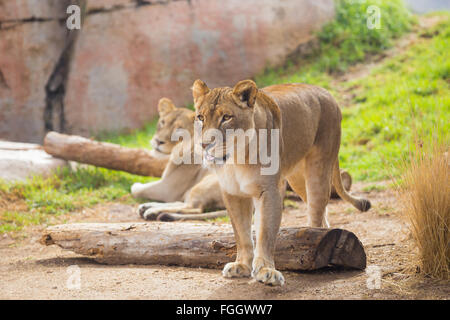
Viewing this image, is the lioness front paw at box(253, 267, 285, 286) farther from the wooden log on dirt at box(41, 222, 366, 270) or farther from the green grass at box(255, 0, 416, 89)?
the green grass at box(255, 0, 416, 89)

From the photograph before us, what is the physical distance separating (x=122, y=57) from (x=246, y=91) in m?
8.25

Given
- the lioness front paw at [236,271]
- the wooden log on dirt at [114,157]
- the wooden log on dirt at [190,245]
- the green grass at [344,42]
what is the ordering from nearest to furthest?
the lioness front paw at [236,271], the wooden log on dirt at [190,245], the wooden log on dirt at [114,157], the green grass at [344,42]

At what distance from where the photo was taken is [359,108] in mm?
9906

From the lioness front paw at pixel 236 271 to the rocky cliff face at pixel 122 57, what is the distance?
7990 mm

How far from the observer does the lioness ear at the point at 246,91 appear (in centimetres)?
376

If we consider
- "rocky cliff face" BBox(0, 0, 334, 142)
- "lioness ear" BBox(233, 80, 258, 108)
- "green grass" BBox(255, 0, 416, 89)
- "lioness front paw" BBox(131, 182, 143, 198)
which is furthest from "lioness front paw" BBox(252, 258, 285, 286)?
"rocky cliff face" BBox(0, 0, 334, 142)

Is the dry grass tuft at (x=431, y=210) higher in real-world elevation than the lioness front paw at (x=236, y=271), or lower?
higher

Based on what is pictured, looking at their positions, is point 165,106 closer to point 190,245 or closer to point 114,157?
point 114,157

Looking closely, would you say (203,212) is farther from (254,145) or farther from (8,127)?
(8,127)

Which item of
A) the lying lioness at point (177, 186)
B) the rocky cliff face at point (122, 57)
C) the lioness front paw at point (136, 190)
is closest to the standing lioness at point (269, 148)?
the lying lioness at point (177, 186)

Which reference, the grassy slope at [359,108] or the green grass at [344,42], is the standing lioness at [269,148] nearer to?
the grassy slope at [359,108]

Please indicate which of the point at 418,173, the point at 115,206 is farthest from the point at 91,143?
the point at 418,173

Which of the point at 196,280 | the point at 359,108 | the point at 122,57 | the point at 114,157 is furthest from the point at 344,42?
the point at 196,280
